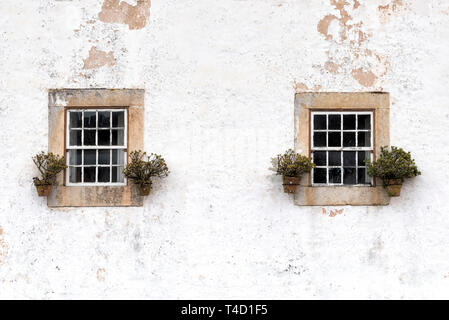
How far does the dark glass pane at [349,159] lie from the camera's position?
23.6ft

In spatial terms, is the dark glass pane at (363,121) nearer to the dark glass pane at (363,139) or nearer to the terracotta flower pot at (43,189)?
the dark glass pane at (363,139)

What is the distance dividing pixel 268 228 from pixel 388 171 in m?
1.48

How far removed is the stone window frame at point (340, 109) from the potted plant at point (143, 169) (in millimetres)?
1576

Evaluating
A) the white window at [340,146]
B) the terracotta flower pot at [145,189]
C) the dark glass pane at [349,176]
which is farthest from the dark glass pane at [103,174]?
the dark glass pane at [349,176]

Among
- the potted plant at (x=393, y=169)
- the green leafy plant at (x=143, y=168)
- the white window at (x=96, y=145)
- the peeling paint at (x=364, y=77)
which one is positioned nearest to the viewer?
the potted plant at (x=393, y=169)

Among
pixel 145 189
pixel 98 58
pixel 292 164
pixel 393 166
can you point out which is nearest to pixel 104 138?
pixel 145 189

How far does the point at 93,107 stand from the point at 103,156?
0.58 meters

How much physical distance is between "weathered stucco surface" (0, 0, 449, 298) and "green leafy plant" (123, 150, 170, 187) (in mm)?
140

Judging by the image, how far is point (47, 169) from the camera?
7.06 meters

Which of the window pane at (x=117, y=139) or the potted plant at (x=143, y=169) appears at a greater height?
the window pane at (x=117, y=139)

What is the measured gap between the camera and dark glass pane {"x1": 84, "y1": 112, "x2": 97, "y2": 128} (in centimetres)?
726

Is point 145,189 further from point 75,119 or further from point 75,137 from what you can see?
point 75,119

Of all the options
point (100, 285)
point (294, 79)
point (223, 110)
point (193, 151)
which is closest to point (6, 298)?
point (100, 285)

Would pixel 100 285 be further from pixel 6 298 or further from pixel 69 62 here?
pixel 69 62
